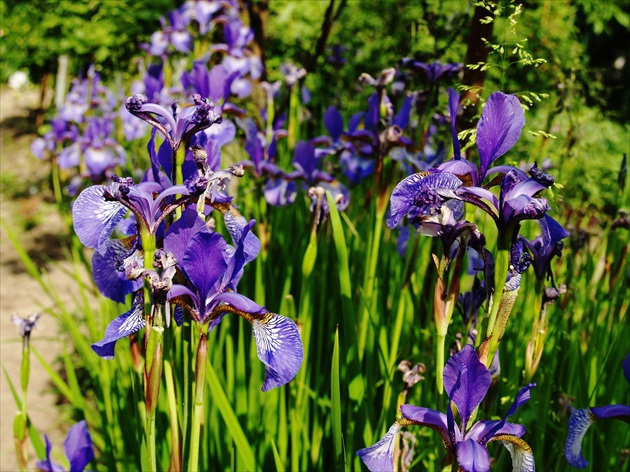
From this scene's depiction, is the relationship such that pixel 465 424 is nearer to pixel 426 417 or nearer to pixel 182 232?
pixel 426 417

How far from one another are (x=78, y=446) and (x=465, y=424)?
848mm

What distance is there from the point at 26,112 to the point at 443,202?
6605mm

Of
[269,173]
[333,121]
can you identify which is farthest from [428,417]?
[333,121]

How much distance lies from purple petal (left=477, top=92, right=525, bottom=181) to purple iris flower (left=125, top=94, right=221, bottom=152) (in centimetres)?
44

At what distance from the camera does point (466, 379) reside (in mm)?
927

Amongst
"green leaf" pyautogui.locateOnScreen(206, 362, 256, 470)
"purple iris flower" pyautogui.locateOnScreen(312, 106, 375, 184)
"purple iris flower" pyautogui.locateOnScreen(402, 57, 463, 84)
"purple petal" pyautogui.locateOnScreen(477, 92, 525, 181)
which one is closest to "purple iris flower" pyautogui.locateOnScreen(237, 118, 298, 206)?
"purple iris flower" pyautogui.locateOnScreen(312, 106, 375, 184)

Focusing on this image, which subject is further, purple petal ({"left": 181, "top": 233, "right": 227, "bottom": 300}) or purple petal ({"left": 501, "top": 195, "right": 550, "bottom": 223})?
purple petal ({"left": 181, "top": 233, "right": 227, "bottom": 300})

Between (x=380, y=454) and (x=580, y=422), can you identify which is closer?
(x=380, y=454)

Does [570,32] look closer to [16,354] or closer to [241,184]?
[241,184]

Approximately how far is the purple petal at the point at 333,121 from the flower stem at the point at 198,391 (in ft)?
4.57

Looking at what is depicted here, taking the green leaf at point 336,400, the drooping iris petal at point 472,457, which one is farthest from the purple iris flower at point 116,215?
the drooping iris petal at point 472,457

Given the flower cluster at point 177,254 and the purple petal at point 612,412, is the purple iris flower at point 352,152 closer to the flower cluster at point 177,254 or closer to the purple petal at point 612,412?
the flower cluster at point 177,254

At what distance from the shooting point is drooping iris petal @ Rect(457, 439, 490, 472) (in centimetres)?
87

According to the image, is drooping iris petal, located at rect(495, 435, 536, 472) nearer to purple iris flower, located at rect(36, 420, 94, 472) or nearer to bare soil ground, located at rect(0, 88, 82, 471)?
purple iris flower, located at rect(36, 420, 94, 472)
